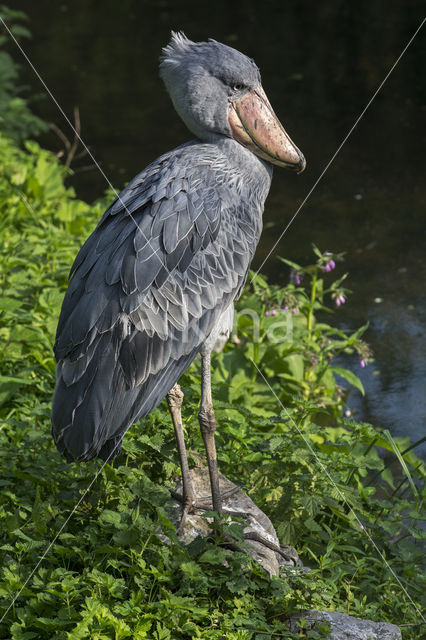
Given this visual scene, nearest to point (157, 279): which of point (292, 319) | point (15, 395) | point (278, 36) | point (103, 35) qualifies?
point (15, 395)

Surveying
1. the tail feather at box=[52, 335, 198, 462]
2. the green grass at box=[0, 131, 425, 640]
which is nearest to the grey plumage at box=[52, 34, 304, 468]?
the tail feather at box=[52, 335, 198, 462]

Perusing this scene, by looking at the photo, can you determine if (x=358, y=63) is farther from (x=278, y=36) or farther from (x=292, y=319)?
(x=292, y=319)

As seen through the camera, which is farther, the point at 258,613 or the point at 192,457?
the point at 192,457

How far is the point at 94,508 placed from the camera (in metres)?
2.97

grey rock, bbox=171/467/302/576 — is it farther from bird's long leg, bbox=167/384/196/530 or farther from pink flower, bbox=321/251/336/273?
pink flower, bbox=321/251/336/273

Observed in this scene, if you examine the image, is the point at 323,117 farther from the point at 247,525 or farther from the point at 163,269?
the point at 247,525

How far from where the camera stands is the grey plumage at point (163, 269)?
2699 mm

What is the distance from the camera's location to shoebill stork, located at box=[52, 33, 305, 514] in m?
2.70

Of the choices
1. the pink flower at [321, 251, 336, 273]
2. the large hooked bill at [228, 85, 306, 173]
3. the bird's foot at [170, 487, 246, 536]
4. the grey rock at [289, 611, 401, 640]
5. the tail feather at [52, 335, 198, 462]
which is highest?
the large hooked bill at [228, 85, 306, 173]

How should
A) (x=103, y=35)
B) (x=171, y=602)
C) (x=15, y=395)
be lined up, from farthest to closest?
1. (x=103, y=35)
2. (x=15, y=395)
3. (x=171, y=602)

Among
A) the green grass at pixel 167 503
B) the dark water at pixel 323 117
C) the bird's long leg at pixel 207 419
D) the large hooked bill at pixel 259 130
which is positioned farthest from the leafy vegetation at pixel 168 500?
the large hooked bill at pixel 259 130

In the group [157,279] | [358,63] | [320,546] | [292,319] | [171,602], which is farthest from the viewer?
[358,63]

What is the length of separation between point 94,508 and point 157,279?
2.78 ft

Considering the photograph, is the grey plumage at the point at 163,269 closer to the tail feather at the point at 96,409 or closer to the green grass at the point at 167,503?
the tail feather at the point at 96,409
